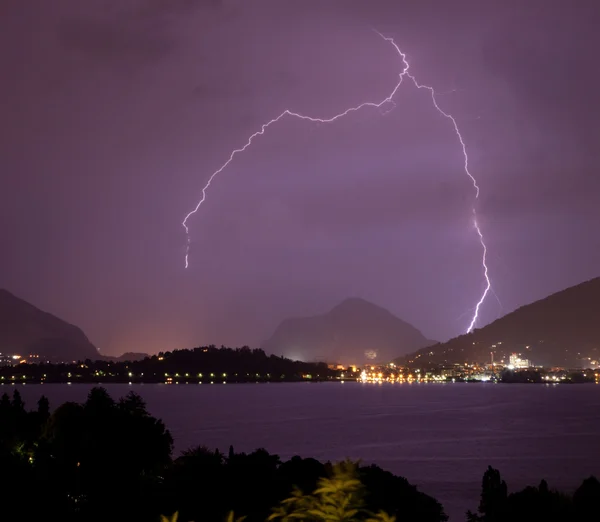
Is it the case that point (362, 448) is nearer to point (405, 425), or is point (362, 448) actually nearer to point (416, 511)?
point (405, 425)

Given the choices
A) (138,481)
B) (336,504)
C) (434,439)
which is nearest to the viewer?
(336,504)

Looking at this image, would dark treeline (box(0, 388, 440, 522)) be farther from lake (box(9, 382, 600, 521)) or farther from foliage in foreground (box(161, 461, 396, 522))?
lake (box(9, 382, 600, 521))

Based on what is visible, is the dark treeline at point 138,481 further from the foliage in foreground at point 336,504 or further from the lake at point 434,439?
the lake at point 434,439

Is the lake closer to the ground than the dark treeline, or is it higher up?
closer to the ground

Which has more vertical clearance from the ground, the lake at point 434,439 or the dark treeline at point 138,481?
the dark treeline at point 138,481

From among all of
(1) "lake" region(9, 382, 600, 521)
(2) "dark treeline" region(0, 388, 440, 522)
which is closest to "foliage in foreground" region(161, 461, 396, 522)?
(2) "dark treeline" region(0, 388, 440, 522)

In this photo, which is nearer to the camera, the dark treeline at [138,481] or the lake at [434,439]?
the dark treeline at [138,481]

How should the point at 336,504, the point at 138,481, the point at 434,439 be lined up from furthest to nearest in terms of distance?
the point at 434,439, the point at 138,481, the point at 336,504

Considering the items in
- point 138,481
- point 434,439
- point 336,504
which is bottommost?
point 434,439

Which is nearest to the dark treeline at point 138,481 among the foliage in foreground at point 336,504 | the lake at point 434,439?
the foliage in foreground at point 336,504

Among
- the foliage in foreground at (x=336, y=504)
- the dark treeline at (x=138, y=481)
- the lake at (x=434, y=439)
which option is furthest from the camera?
the lake at (x=434, y=439)

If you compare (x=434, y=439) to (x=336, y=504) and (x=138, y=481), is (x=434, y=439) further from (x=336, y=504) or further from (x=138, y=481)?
(x=336, y=504)

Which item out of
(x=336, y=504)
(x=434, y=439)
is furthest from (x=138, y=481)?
(x=434, y=439)
